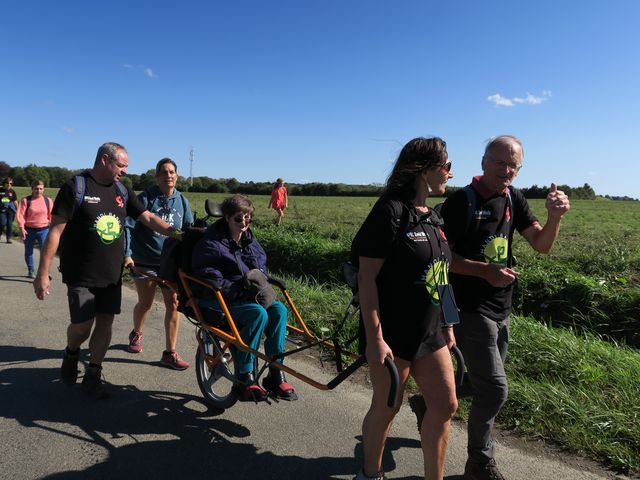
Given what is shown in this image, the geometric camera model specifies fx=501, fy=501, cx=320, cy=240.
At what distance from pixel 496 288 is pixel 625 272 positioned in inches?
249

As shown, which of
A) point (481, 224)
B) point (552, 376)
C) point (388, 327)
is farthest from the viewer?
point (552, 376)

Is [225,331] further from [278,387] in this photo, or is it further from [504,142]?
[504,142]

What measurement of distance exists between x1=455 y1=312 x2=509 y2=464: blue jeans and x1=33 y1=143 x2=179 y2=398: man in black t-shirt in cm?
302

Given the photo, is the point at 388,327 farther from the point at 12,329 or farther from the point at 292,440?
the point at 12,329

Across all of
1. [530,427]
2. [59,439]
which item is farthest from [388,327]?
[59,439]

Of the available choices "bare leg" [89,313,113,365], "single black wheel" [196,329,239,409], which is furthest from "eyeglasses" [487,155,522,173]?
"bare leg" [89,313,113,365]

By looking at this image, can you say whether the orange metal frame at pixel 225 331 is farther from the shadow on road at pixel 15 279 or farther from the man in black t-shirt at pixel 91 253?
the shadow on road at pixel 15 279

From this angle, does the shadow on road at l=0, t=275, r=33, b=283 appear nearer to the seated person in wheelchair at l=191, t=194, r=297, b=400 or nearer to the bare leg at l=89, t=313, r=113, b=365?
the bare leg at l=89, t=313, r=113, b=365

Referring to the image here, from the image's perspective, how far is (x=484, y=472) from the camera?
3068 mm

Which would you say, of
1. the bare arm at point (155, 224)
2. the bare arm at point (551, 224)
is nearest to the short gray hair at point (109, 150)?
the bare arm at point (155, 224)

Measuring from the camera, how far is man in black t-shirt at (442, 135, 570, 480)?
10.1 ft

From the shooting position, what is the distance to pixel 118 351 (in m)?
5.48

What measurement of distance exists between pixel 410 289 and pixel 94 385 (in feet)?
10.2

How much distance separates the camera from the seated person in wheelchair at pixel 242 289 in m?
3.83
